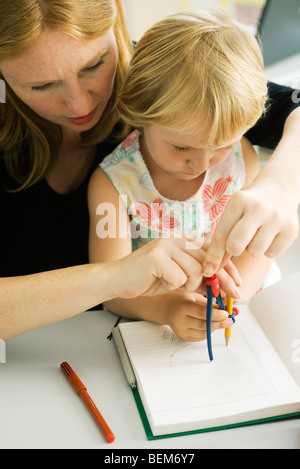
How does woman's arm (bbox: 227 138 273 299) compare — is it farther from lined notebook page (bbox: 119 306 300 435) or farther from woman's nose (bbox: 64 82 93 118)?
woman's nose (bbox: 64 82 93 118)

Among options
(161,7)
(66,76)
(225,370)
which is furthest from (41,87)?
(161,7)

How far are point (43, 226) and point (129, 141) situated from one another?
0.93ft

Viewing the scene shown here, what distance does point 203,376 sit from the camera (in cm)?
72

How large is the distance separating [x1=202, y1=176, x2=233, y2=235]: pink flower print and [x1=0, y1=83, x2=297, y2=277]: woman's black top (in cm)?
12

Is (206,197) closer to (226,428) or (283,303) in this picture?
(283,303)

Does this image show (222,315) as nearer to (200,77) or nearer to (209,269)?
(209,269)

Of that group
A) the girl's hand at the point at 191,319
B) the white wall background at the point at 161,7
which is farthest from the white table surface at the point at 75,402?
the white wall background at the point at 161,7

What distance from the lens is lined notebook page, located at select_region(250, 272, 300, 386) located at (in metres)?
0.75

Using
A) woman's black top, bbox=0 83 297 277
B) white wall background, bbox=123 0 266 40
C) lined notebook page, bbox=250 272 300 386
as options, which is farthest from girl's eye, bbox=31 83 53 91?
white wall background, bbox=123 0 266 40

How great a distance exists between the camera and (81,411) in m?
0.70

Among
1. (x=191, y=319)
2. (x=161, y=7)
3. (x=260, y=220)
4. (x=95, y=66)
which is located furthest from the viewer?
(x=161, y=7)

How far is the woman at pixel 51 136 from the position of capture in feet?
2.55

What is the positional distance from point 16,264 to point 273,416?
71 centimetres
